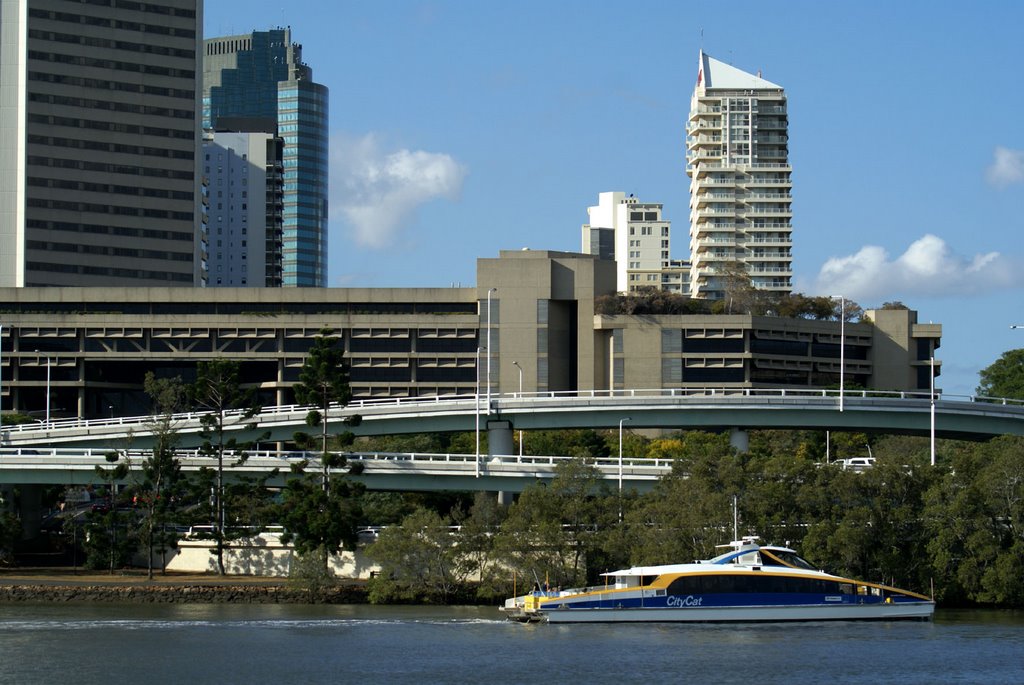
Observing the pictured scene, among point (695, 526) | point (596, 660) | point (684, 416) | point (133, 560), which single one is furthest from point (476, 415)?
point (596, 660)

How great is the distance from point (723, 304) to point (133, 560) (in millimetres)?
110850

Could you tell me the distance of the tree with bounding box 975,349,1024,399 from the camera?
6649 inches

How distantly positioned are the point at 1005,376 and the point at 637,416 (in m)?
69.8

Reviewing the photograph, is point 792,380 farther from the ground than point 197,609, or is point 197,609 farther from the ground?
point 792,380

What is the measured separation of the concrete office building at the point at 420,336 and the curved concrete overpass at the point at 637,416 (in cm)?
6476

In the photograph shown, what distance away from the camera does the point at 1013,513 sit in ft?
269

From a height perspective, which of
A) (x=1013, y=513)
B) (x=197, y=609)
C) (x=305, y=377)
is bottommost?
(x=197, y=609)

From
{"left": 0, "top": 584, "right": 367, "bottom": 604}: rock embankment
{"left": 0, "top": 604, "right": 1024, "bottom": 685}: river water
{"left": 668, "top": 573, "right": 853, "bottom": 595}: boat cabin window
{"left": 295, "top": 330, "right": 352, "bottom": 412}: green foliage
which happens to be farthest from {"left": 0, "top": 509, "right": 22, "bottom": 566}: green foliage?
{"left": 668, "top": 573, "right": 853, "bottom": 595}: boat cabin window

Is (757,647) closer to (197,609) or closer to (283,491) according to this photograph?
(197,609)

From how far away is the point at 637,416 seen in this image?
4641 inches

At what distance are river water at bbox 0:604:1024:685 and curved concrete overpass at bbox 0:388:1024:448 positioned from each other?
3521cm

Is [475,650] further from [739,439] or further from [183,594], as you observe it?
[739,439]

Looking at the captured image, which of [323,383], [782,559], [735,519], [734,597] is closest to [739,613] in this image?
[734,597]

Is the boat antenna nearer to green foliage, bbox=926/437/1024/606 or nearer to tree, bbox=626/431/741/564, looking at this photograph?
tree, bbox=626/431/741/564
